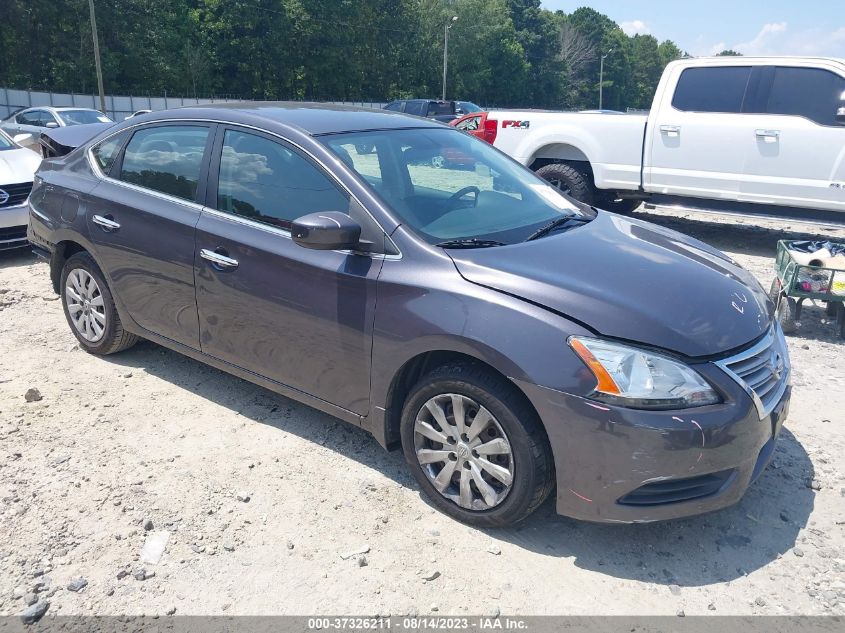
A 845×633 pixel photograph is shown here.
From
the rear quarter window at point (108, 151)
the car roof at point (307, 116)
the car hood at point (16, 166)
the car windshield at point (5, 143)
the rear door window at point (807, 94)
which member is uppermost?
the rear door window at point (807, 94)

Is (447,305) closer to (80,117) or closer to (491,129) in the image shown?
(491,129)

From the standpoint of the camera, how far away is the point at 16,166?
792 cm

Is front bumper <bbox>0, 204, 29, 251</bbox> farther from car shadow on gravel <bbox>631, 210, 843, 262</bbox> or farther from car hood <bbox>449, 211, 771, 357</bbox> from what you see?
car shadow on gravel <bbox>631, 210, 843, 262</bbox>

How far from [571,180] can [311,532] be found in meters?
7.05

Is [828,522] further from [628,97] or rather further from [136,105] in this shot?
[628,97]

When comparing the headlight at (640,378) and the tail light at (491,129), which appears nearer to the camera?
the headlight at (640,378)

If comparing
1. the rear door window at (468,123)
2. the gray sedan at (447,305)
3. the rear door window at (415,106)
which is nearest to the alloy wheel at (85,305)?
→ the gray sedan at (447,305)

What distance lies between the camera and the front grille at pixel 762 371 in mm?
2809

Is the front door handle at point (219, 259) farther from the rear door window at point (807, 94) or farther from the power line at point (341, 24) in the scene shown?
the power line at point (341, 24)

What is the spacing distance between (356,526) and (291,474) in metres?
0.57

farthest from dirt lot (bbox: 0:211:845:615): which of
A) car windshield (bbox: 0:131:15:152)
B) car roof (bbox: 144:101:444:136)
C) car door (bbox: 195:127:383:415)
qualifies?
car windshield (bbox: 0:131:15:152)

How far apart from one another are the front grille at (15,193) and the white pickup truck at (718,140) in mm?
5975

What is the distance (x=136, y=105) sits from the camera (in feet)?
124

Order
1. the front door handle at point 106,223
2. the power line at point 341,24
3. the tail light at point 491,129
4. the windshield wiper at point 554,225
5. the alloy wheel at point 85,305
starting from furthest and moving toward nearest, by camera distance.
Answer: the power line at point 341,24 < the tail light at point 491,129 < the alloy wheel at point 85,305 < the front door handle at point 106,223 < the windshield wiper at point 554,225
